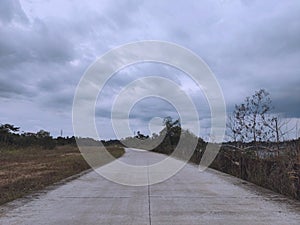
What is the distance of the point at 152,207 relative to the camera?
7711 millimetres

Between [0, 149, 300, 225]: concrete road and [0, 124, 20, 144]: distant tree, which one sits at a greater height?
[0, 124, 20, 144]: distant tree

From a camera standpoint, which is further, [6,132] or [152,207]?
[6,132]

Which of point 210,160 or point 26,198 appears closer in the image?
point 26,198

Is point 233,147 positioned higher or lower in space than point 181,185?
higher

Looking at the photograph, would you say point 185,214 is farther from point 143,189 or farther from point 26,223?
point 143,189

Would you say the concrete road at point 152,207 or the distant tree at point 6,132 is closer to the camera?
the concrete road at point 152,207

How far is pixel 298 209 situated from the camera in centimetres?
766

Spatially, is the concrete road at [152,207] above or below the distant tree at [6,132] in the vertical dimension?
below

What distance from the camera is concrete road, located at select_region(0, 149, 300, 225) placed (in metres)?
6.54

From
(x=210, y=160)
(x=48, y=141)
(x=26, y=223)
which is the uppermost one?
(x=48, y=141)

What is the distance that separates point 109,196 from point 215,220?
3494 millimetres

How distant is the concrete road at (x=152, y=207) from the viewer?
6.54m

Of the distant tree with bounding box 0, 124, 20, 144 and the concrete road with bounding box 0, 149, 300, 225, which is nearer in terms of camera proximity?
the concrete road with bounding box 0, 149, 300, 225

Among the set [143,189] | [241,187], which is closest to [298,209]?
[241,187]
